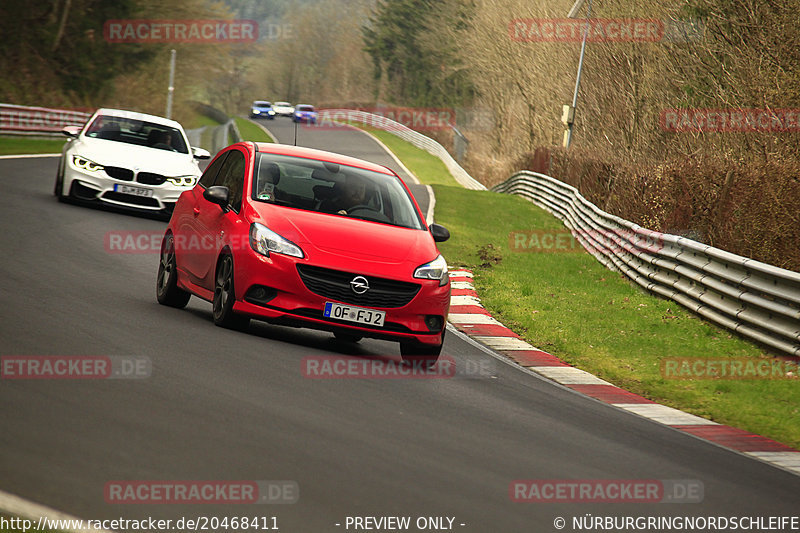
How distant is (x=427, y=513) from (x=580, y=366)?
6.57m

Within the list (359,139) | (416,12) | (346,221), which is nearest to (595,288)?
(346,221)

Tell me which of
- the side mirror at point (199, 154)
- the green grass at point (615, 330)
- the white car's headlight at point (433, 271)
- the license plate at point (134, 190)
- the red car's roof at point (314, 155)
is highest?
the red car's roof at point (314, 155)

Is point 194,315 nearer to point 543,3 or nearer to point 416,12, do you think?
point 543,3

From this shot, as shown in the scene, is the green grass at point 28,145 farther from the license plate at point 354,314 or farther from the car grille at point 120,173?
the license plate at point 354,314

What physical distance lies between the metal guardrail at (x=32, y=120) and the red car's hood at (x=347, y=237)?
30847 mm

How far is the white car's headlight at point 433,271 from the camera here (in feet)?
30.9

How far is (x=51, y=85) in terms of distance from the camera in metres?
53.8

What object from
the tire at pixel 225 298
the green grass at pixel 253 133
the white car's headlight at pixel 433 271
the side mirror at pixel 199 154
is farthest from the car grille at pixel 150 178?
the green grass at pixel 253 133

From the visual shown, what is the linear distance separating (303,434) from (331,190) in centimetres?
436

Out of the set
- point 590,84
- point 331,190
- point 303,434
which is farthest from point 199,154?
point 590,84

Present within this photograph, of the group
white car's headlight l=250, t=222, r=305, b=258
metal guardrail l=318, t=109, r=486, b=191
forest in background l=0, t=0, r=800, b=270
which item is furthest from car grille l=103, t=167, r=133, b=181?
metal guardrail l=318, t=109, r=486, b=191

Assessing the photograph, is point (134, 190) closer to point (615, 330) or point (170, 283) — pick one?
point (170, 283)

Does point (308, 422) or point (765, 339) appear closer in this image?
point (308, 422)

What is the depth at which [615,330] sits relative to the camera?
13.4 meters
